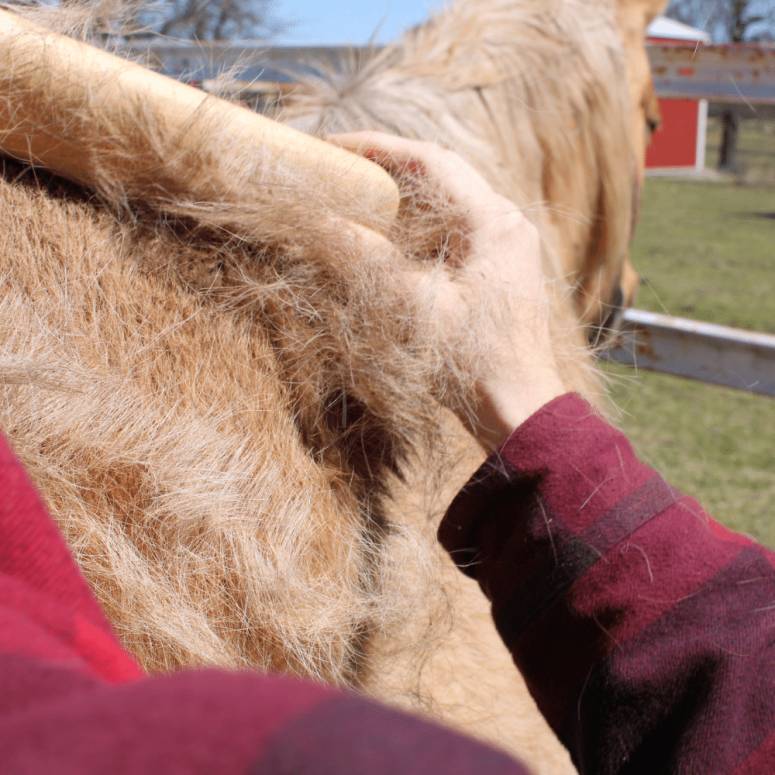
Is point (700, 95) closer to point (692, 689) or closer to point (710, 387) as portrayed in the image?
point (692, 689)

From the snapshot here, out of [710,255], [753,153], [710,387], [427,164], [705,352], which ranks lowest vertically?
[710,255]

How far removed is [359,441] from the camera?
0.59m

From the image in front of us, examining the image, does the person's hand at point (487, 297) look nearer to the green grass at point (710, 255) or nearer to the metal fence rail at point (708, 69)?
the metal fence rail at point (708, 69)

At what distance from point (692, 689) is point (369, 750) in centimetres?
40

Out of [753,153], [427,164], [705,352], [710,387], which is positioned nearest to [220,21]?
[427,164]

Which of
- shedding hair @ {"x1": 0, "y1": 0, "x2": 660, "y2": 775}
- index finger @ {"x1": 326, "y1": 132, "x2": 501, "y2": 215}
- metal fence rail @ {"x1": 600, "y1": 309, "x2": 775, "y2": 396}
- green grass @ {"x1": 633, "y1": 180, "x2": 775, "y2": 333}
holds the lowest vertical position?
green grass @ {"x1": 633, "y1": 180, "x2": 775, "y2": 333}

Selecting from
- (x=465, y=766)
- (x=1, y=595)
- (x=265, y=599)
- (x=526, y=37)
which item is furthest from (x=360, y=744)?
(x=526, y=37)

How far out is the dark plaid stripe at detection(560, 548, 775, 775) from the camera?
1.42 ft

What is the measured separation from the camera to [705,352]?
1825 millimetres

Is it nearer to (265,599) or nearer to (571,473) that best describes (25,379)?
(265,599)

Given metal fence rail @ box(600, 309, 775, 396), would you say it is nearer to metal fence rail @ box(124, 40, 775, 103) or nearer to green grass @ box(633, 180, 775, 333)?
green grass @ box(633, 180, 775, 333)

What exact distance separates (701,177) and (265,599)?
16330 millimetres

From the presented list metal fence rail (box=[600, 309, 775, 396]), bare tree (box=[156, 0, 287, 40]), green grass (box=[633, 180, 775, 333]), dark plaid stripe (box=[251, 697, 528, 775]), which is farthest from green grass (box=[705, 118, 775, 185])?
dark plaid stripe (box=[251, 697, 528, 775])

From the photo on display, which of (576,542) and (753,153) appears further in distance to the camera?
(753,153)
